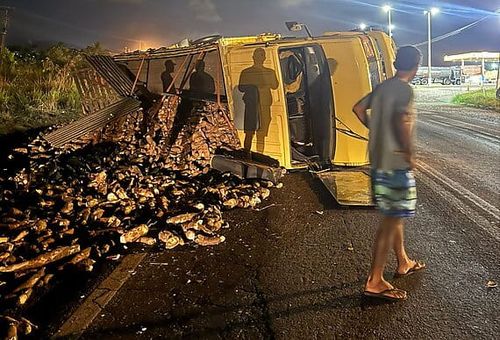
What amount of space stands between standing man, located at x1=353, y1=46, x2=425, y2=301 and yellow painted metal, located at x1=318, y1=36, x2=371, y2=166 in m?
3.34

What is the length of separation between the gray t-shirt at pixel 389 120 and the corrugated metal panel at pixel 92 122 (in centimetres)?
622

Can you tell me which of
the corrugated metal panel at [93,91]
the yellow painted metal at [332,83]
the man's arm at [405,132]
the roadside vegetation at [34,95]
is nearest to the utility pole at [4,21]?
the roadside vegetation at [34,95]

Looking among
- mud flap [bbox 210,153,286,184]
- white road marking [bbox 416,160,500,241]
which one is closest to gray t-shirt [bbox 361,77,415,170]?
white road marking [bbox 416,160,500,241]

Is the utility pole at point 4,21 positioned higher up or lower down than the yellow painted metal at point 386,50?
higher up

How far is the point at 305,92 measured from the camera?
7602 mm

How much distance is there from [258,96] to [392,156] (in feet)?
12.6

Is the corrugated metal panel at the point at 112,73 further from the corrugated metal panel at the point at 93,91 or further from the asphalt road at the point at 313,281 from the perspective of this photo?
the asphalt road at the point at 313,281

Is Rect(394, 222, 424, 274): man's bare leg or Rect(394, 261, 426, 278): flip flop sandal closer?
Rect(394, 222, 424, 274): man's bare leg

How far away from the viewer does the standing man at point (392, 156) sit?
345cm

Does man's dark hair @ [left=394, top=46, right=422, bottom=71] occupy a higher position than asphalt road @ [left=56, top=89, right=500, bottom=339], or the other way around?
man's dark hair @ [left=394, top=46, right=422, bottom=71]

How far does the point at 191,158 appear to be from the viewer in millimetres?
7695

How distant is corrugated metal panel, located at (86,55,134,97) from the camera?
934 centimetres

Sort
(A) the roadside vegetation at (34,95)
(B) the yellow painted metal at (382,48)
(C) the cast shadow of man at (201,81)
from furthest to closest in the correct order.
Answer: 1. (A) the roadside vegetation at (34,95)
2. (C) the cast shadow of man at (201,81)
3. (B) the yellow painted metal at (382,48)

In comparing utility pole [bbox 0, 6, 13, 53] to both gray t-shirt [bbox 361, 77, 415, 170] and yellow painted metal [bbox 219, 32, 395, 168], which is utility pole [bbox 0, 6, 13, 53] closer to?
yellow painted metal [bbox 219, 32, 395, 168]
